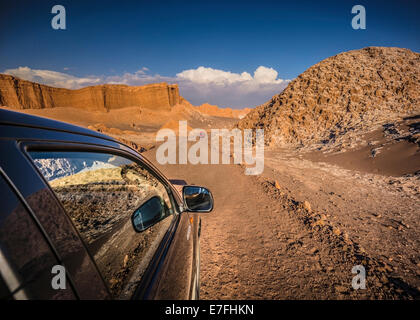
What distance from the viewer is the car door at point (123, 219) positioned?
929 mm

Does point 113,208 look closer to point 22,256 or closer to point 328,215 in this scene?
point 22,256

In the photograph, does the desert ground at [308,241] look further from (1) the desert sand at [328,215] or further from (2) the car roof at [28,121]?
(2) the car roof at [28,121]

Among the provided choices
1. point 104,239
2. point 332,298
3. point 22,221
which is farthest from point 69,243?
point 332,298

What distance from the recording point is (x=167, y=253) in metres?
1.28

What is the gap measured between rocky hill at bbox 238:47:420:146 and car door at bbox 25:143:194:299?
594 inches

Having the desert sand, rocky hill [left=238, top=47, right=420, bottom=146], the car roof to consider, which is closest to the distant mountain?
rocky hill [left=238, top=47, right=420, bottom=146]

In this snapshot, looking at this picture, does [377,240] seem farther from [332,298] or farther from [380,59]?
[380,59]

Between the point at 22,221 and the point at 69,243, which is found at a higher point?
the point at 22,221

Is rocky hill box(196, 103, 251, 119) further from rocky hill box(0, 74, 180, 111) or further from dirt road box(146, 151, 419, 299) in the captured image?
dirt road box(146, 151, 419, 299)

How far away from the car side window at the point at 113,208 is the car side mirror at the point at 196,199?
0.72ft

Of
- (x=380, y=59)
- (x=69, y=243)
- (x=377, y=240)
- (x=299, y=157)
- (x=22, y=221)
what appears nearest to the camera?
(x=22, y=221)

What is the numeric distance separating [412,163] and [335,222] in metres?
6.83

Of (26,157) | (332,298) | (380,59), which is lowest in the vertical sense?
(332,298)
